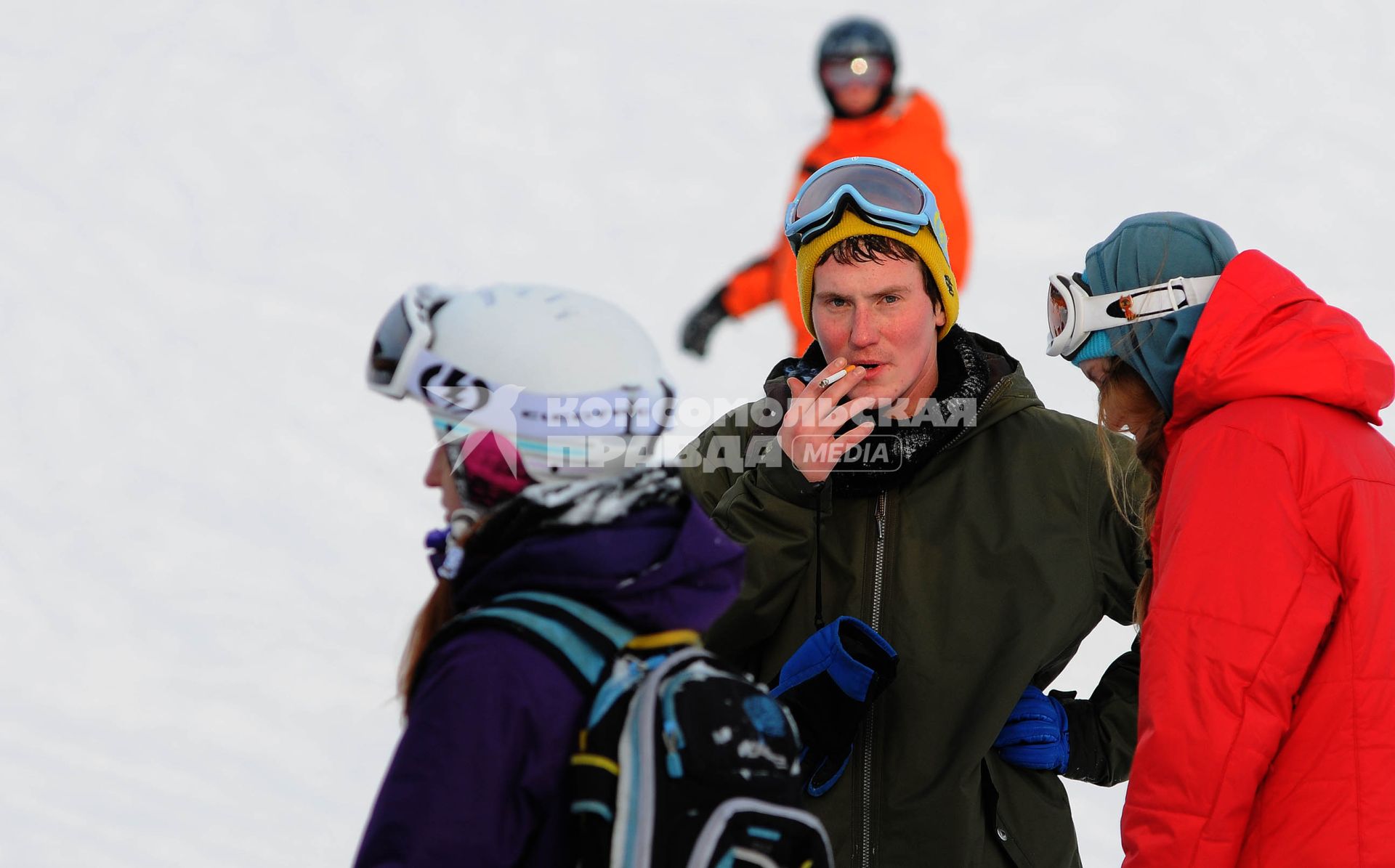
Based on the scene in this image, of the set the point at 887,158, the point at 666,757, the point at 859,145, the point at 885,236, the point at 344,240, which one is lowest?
the point at 666,757

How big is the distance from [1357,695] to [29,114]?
6.94 meters

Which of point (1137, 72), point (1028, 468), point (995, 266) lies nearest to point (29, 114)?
point (995, 266)

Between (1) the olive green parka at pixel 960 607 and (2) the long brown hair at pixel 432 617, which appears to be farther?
(1) the olive green parka at pixel 960 607

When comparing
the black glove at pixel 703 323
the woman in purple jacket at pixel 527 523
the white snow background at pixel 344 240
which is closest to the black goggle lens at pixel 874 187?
the woman in purple jacket at pixel 527 523

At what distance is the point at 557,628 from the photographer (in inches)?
56.2

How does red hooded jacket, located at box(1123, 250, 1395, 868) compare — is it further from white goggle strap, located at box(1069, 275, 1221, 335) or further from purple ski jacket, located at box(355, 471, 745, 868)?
purple ski jacket, located at box(355, 471, 745, 868)

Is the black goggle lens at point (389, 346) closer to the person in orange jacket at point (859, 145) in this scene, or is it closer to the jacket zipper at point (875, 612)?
the jacket zipper at point (875, 612)

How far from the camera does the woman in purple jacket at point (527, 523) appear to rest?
4.50ft

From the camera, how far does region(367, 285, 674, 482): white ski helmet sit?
4.90 feet

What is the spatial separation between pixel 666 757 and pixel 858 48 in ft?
18.7

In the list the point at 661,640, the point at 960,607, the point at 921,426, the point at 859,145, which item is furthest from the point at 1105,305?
the point at 859,145

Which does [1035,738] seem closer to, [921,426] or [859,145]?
[921,426]

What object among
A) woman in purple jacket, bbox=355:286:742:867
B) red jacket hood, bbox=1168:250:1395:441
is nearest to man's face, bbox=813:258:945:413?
red jacket hood, bbox=1168:250:1395:441

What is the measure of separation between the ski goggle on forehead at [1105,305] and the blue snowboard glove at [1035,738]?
0.57 metres
